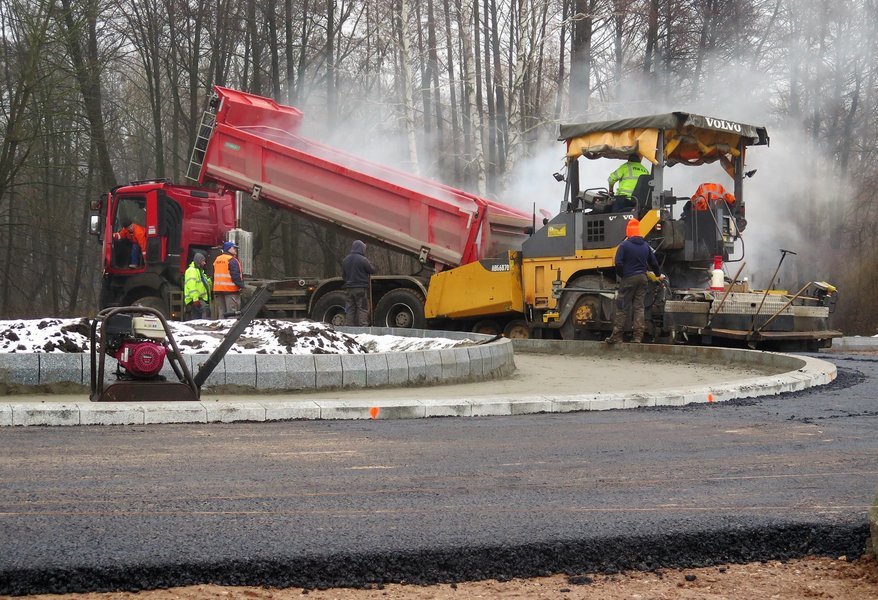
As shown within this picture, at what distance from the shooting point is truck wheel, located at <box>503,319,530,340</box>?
651 inches

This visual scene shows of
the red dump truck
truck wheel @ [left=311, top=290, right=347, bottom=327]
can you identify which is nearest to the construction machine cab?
the red dump truck

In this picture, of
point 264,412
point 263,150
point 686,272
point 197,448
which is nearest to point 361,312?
point 263,150

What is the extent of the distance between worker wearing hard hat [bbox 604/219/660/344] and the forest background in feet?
23.3

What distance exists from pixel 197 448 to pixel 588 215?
988 cm

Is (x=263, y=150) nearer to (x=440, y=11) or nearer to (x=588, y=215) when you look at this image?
(x=588, y=215)

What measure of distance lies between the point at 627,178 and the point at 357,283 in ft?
15.0

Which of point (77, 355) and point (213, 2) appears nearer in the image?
point (77, 355)

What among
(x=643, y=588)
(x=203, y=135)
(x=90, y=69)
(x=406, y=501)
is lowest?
(x=643, y=588)

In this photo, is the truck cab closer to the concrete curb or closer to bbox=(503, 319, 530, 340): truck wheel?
bbox=(503, 319, 530, 340): truck wheel

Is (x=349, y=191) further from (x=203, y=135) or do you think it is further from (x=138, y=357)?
(x=138, y=357)

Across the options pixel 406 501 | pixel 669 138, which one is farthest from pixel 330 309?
pixel 406 501

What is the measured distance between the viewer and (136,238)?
64.1 feet

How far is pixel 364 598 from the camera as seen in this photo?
370cm

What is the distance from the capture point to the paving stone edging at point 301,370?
8.62 metres
